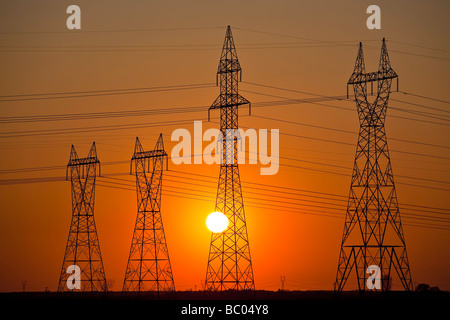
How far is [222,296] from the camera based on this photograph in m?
79.5

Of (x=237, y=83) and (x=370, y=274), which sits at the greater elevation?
(x=237, y=83)

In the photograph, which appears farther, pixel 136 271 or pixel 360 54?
pixel 136 271

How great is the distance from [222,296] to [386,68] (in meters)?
26.7

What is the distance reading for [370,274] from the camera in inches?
3086
